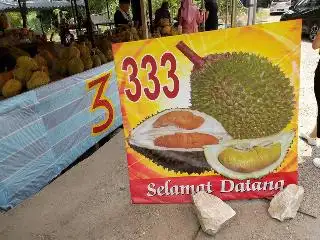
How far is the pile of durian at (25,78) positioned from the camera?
8.34 ft

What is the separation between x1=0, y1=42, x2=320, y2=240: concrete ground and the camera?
2193 mm

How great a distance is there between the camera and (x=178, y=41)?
2.09 m

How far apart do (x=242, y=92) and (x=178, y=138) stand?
0.53 meters

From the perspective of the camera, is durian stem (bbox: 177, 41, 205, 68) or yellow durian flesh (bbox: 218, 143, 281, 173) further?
yellow durian flesh (bbox: 218, 143, 281, 173)

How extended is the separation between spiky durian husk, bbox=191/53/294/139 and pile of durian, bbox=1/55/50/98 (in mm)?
1349

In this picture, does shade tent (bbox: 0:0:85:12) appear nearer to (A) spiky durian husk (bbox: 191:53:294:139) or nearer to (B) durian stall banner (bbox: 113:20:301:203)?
(B) durian stall banner (bbox: 113:20:301:203)

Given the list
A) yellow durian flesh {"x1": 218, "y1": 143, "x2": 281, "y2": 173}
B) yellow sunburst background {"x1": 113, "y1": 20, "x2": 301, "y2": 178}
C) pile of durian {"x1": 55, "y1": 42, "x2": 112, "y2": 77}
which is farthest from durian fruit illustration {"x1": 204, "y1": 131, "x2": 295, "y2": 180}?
pile of durian {"x1": 55, "y1": 42, "x2": 112, "y2": 77}

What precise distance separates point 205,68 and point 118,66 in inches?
22.3

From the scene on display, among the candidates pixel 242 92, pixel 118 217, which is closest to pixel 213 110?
pixel 242 92

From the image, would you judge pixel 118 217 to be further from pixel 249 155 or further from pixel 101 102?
pixel 101 102

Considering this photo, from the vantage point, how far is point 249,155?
7.42 ft

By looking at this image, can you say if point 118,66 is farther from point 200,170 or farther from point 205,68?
point 200,170

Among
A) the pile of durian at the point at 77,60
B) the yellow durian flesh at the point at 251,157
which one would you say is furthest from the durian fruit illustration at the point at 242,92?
the pile of durian at the point at 77,60

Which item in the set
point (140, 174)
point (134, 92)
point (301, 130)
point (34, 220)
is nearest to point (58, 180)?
point (34, 220)
